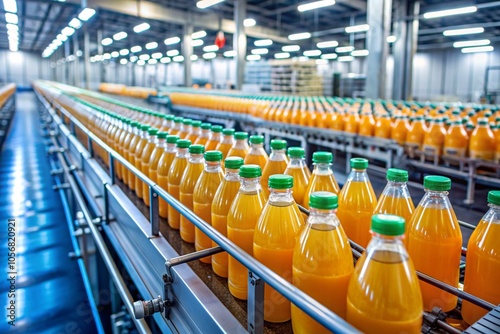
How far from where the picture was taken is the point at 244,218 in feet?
3.35

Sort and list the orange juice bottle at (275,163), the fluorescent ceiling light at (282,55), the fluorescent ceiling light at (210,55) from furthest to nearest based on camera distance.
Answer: the fluorescent ceiling light at (210,55)
the fluorescent ceiling light at (282,55)
the orange juice bottle at (275,163)

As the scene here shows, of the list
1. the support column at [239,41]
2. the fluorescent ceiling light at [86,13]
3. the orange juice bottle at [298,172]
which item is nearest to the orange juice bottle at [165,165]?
the orange juice bottle at [298,172]

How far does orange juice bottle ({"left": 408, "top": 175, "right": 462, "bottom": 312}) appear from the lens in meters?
0.89

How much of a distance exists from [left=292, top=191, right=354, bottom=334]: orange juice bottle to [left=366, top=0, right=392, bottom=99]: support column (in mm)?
7924

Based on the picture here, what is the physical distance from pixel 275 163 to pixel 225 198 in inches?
12.2

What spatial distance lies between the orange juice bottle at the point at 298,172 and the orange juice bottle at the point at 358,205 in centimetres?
20

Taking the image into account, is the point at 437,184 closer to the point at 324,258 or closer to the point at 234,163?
the point at 324,258

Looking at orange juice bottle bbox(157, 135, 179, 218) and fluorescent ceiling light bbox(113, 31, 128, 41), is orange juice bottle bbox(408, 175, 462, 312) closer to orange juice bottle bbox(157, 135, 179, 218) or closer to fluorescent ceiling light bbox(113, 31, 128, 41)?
orange juice bottle bbox(157, 135, 179, 218)

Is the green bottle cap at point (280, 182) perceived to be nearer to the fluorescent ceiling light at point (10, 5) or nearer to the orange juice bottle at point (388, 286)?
the orange juice bottle at point (388, 286)

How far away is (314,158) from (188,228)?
54cm

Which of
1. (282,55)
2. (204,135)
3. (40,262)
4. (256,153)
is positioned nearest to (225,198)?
(256,153)

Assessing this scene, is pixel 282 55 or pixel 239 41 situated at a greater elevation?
pixel 282 55

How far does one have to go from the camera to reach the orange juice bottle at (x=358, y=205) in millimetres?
1080

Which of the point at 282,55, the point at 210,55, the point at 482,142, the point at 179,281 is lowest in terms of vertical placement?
the point at 179,281
